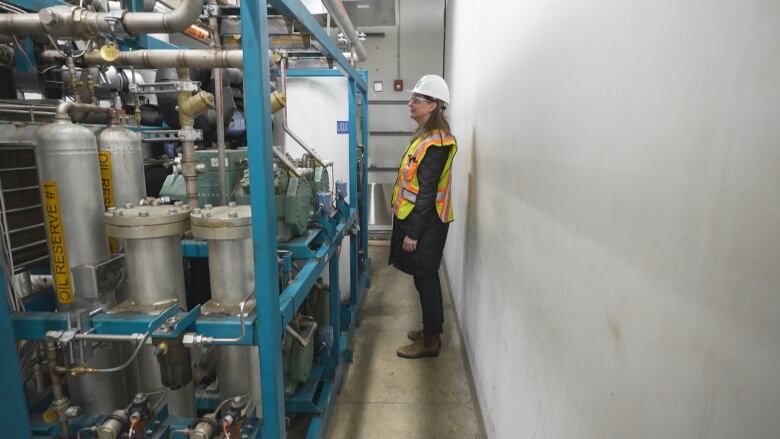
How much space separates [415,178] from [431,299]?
696 millimetres

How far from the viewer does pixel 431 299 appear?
240 cm

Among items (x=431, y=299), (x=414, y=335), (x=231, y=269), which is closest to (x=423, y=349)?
(x=414, y=335)

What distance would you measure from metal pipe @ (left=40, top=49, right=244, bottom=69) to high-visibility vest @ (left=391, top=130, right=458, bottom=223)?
4.07 ft

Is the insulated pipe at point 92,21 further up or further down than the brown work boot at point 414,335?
further up

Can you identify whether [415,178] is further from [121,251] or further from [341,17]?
[121,251]

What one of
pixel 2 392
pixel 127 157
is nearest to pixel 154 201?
pixel 127 157

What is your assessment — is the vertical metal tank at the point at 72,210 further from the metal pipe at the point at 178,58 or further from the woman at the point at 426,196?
the woman at the point at 426,196

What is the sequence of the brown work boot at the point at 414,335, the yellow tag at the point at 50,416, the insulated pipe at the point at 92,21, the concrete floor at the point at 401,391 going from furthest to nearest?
1. the brown work boot at the point at 414,335
2. the concrete floor at the point at 401,391
3. the yellow tag at the point at 50,416
4. the insulated pipe at the point at 92,21

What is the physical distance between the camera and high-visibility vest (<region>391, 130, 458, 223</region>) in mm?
2154

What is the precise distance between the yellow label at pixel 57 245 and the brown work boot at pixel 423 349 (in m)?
1.80

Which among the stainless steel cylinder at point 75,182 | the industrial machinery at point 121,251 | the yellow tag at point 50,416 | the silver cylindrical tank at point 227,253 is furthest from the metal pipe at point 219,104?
the yellow tag at point 50,416

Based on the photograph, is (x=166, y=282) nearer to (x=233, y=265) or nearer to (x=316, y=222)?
(x=233, y=265)

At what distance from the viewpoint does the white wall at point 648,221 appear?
0.40 metres

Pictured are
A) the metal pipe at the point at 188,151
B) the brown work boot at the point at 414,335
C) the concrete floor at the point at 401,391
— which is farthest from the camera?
the brown work boot at the point at 414,335
